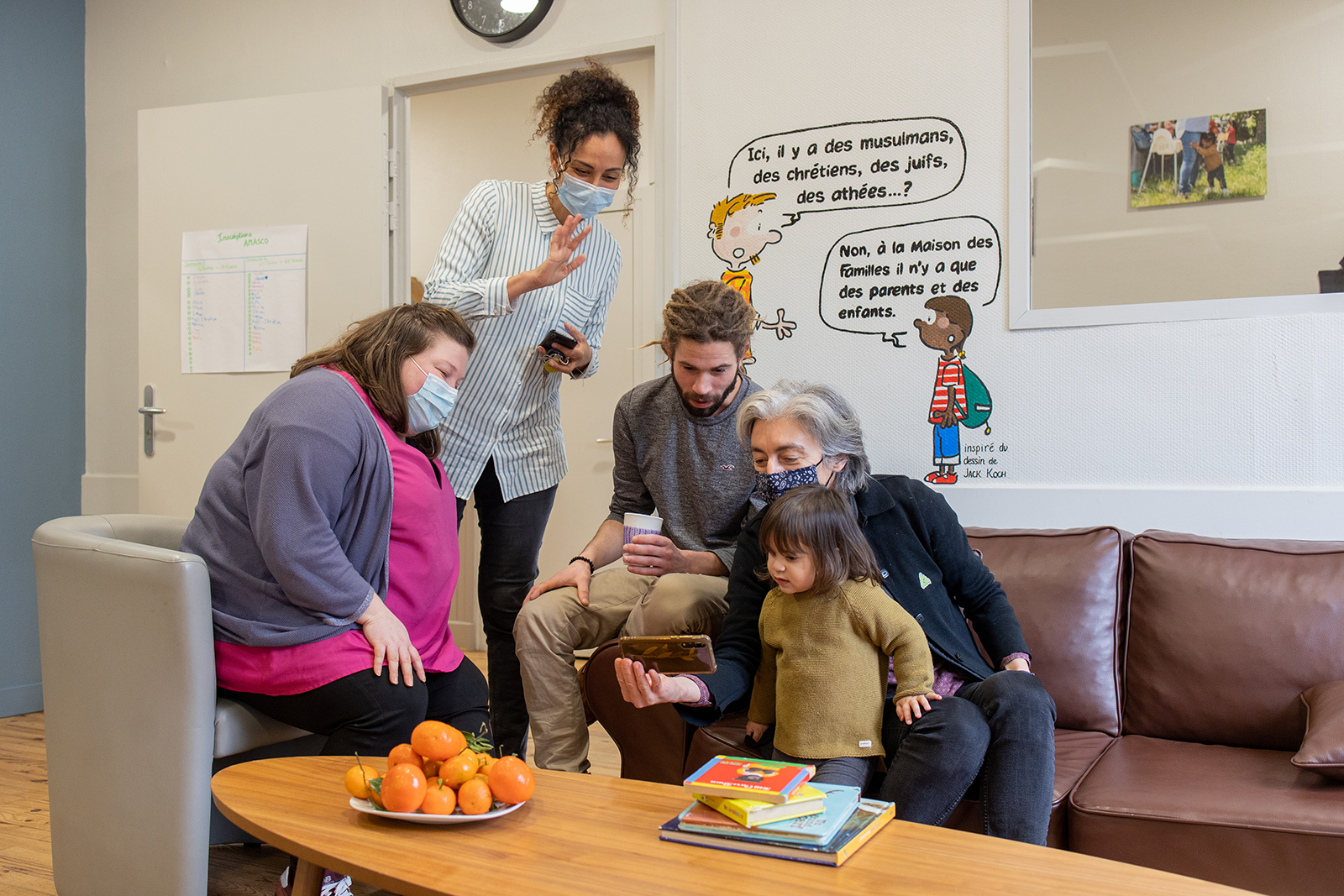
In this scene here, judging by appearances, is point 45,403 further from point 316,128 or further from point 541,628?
point 541,628

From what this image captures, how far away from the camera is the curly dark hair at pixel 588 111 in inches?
83.3

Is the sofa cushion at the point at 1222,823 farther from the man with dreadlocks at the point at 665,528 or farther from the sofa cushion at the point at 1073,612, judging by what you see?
the man with dreadlocks at the point at 665,528

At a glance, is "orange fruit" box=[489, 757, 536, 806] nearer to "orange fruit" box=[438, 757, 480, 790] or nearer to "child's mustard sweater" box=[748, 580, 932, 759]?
"orange fruit" box=[438, 757, 480, 790]

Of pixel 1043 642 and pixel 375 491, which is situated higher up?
pixel 375 491

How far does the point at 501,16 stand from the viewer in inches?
117

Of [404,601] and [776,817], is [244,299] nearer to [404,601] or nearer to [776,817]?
[404,601]

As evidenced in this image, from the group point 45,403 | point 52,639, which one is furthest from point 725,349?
point 45,403

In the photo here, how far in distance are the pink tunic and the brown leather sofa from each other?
0.33 meters

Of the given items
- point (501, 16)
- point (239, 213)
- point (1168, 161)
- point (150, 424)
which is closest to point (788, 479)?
point (1168, 161)

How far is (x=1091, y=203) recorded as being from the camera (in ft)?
7.59

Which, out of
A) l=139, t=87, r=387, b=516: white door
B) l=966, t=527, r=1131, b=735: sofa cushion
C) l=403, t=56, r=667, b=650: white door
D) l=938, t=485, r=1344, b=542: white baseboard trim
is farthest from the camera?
l=403, t=56, r=667, b=650: white door

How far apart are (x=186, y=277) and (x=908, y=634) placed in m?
2.73

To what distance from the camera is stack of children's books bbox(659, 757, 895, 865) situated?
1.12 m

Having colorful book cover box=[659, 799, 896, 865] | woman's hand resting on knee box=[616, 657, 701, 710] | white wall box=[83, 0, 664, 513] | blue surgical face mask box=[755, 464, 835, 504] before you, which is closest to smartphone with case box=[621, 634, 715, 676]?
woman's hand resting on knee box=[616, 657, 701, 710]
